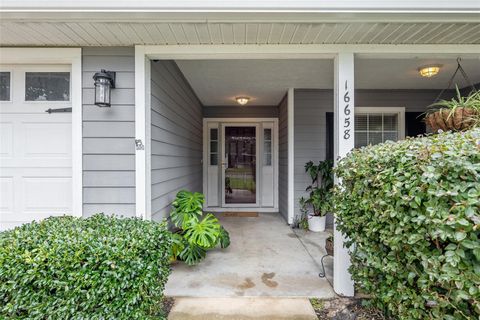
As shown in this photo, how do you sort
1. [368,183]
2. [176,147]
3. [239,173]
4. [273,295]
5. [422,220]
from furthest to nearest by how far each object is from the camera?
1. [239,173]
2. [176,147]
3. [273,295]
4. [368,183]
5. [422,220]

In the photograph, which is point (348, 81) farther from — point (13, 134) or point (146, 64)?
point (13, 134)

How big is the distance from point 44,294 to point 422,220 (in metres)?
2.18

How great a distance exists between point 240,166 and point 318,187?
7.00ft

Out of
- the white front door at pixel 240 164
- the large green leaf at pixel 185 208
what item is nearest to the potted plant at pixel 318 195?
the white front door at pixel 240 164

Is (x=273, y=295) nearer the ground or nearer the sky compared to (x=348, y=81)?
nearer the ground

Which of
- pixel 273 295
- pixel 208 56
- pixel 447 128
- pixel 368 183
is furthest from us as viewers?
pixel 208 56

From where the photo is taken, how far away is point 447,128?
203 centimetres

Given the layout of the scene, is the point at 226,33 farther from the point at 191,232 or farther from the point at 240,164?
the point at 240,164

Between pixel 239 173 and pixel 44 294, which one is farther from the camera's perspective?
pixel 239 173

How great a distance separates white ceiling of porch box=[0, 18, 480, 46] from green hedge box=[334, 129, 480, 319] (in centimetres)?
118

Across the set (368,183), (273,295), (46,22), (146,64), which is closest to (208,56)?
(146,64)

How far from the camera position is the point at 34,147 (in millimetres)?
2639

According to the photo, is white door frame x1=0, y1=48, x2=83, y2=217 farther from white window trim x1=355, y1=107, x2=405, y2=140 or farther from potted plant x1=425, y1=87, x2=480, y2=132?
white window trim x1=355, y1=107, x2=405, y2=140
